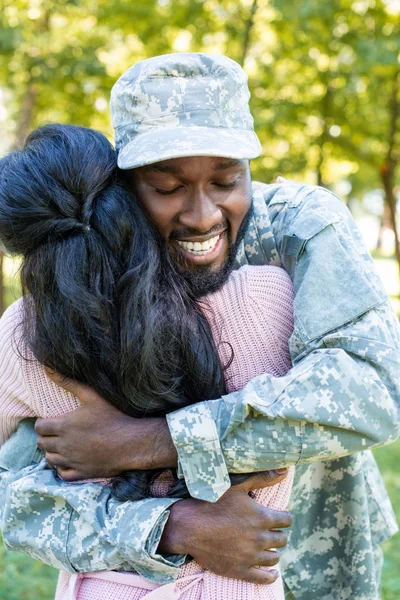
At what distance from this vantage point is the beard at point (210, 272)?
2340 millimetres

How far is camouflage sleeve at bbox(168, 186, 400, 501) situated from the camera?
2.01 meters

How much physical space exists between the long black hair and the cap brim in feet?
0.51

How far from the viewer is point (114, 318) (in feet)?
7.06

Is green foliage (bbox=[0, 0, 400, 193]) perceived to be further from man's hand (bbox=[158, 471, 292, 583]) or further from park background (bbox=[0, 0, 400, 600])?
man's hand (bbox=[158, 471, 292, 583])

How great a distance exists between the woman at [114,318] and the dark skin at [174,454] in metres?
0.05

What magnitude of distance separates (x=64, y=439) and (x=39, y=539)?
0.96 ft

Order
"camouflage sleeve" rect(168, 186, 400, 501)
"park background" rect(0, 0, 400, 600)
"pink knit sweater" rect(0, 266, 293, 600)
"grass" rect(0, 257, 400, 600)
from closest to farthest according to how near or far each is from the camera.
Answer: "camouflage sleeve" rect(168, 186, 400, 501) < "pink knit sweater" rect(0, 266, 293, 600) < "grass" rect(0, 257, 400, 600) < "park background" rect(0, 0, 400, 600)

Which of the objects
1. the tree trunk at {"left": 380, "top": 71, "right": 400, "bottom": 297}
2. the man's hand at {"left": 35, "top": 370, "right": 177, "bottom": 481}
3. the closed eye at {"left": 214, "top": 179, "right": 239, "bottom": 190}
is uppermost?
the closed eye at {"left": 214, "top": 179, "right": 239, "bottom": 190}

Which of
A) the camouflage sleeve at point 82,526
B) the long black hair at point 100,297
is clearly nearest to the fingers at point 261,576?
the camouflage sleeve at point 82,526

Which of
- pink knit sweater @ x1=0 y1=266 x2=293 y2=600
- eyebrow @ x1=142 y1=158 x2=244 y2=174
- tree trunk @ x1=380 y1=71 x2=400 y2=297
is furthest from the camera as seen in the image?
tree trunk @ x1=380 y1=71 x2=400 y2=297

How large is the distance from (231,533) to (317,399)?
48 centimetres

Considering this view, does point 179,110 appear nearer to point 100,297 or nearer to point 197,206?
point 197,206

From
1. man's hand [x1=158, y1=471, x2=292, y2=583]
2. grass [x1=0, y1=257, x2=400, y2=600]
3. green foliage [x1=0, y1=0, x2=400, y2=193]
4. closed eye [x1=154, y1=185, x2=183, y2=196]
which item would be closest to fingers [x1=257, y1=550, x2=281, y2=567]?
man's hand [x1=158, y1=471, x2=292, y2=583]

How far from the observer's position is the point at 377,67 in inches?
411
